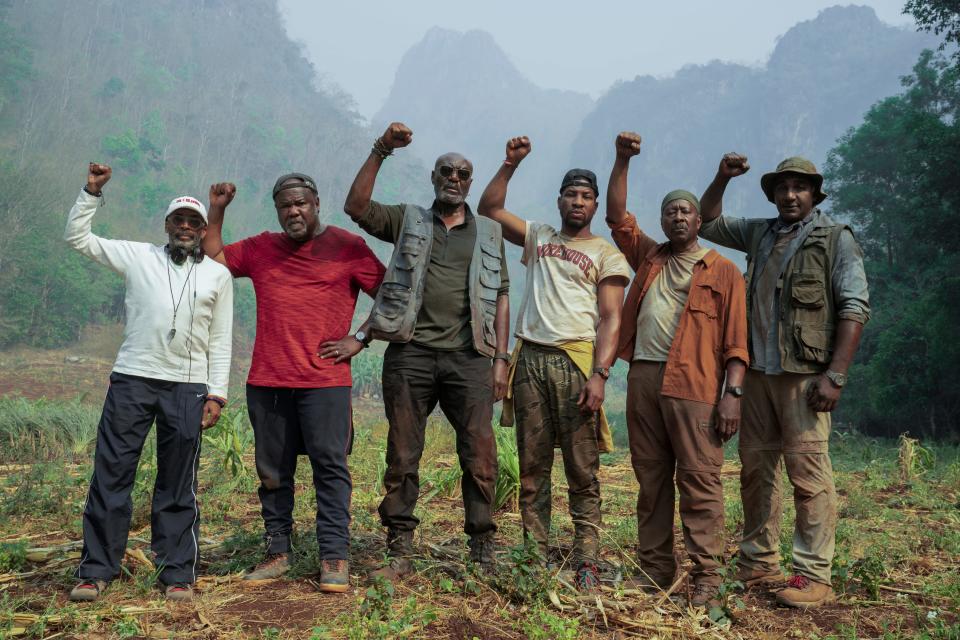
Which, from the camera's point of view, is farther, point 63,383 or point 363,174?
point 63,383

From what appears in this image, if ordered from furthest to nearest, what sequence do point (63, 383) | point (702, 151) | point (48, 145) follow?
1. point (702, 151)
2. point (48, 145)
3. point (63, 383)

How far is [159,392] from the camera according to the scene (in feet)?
12.9

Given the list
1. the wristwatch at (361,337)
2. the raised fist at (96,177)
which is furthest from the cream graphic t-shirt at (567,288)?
the raised fist at (96,177)

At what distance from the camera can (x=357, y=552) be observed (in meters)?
4.84

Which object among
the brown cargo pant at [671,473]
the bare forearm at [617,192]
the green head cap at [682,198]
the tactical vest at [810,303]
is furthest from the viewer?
the bare forearm at [617,192]

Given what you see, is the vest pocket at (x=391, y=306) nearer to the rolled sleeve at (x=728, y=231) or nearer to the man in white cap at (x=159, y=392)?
the man in white cap at (x=159, y=392)

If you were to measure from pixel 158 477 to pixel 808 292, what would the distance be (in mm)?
3617

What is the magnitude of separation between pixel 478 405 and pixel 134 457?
1824 millimetres

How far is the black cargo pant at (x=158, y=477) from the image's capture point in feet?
12.6

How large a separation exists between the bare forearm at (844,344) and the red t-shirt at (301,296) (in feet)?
8.39

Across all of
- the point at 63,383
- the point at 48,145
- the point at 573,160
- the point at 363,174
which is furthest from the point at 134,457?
the point at 573,160

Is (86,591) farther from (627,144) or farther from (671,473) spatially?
(627,144)

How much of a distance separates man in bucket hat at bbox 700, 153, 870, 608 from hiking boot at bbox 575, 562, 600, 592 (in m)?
0.87

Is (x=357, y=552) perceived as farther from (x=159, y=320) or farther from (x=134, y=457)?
(x=159, y=320)
